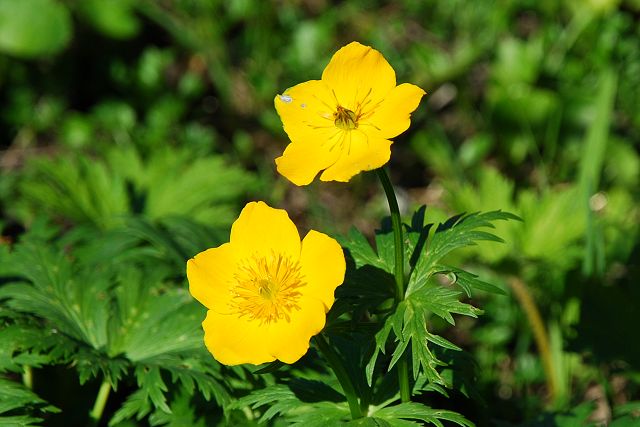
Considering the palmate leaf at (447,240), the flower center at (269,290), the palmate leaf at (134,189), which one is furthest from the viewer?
the palmate leaf at (134,189)

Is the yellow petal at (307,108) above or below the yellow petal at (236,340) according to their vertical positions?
above

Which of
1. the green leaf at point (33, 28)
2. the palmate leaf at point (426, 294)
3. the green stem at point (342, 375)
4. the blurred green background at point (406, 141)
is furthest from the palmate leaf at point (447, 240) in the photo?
the green leaf at point (33, 28)

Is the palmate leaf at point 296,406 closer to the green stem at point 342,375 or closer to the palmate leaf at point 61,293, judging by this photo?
the green stem at point 342,375

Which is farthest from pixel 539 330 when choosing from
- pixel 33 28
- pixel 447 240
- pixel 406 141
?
pixel 33 28

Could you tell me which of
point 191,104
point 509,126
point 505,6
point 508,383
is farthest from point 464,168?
point 191,104

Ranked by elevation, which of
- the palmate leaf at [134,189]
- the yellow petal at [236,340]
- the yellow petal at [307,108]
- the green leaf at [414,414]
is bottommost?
the green leaf at [414,414]

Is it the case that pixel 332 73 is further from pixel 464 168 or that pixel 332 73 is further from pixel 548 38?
pixel 548 38
